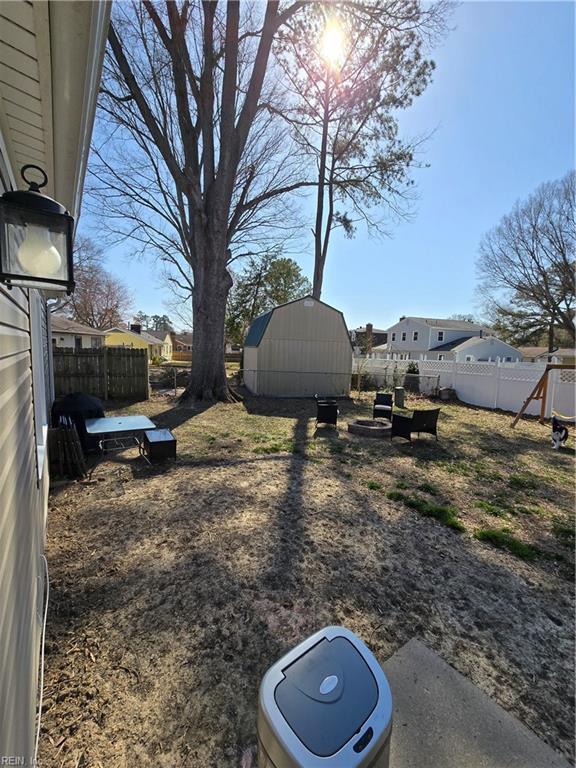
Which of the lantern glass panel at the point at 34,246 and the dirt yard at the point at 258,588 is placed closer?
the lantern glass panel at the point at 34,246

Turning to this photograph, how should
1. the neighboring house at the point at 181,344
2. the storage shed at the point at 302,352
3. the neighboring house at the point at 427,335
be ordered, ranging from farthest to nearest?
1. the neighboring house at the point at 181,344
2. the neighboring house at the point at 427,335
3. the storage shed at the point at 302,352

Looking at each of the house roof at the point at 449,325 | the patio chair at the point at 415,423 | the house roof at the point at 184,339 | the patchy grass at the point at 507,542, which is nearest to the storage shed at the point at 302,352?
the patio chair at the point at 415,423

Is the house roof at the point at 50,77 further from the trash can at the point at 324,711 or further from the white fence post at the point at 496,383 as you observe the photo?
the white fence post at the point at 496,383

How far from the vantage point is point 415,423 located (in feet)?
23.7

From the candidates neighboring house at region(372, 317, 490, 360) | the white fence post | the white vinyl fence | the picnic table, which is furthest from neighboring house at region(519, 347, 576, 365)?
the picnic table

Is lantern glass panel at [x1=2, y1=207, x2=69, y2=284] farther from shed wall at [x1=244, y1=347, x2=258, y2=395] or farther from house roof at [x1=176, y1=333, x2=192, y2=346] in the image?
house roof at [x1=176, y1=333, x2=192, y2=346]

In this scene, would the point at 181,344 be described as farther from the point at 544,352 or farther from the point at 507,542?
the point at 507,542

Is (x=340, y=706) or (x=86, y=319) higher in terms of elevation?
(x=86, y=319)

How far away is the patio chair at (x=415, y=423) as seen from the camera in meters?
7.20

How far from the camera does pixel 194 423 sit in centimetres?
839

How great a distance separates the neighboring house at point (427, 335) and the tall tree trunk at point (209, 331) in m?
27.9

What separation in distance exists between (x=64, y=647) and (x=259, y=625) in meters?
1.23

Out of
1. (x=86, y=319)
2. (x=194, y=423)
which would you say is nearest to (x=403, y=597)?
(x=194, y=423)

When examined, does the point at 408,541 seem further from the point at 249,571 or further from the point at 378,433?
the point at 378,433
